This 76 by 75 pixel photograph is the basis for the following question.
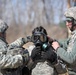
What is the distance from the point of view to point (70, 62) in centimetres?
444

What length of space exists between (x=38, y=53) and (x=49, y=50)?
0.49 feet

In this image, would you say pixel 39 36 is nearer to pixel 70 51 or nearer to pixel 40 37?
pixel 40 37

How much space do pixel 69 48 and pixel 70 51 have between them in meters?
0.10

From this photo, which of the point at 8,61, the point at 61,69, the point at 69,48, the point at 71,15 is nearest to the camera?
the point at 8,61

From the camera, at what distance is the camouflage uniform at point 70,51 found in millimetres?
4426

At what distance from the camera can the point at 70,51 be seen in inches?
182

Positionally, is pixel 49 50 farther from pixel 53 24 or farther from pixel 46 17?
pixel 53 24

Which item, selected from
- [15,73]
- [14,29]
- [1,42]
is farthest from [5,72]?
[14,29]

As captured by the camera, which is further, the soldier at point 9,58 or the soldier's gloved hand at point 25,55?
the soldier's gloved hand at point 25,55

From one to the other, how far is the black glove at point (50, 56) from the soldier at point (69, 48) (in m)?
0.12

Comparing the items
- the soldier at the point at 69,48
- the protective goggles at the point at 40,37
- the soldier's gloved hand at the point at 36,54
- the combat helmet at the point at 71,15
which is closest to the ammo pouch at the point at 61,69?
the soldier at the point at 69,48

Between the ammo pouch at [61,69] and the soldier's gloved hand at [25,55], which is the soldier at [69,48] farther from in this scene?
the soldier's gloved hand at [25,55]

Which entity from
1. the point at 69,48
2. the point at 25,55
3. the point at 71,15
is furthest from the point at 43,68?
the point at 71,15

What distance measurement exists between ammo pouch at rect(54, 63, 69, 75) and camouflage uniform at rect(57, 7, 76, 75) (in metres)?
0.08
